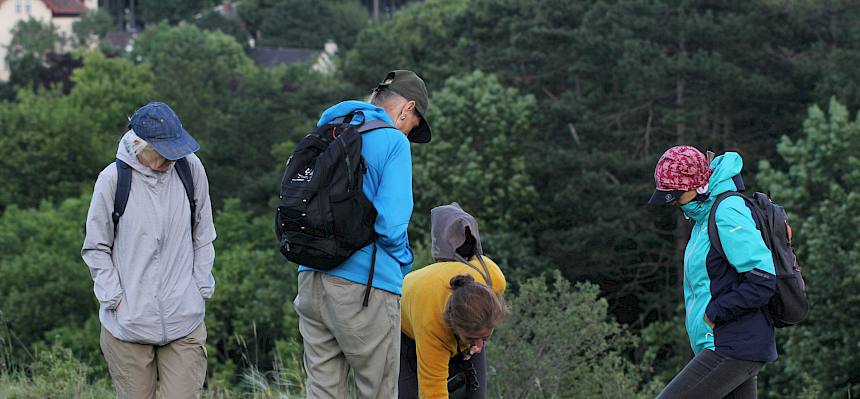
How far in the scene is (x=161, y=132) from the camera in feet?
14.7

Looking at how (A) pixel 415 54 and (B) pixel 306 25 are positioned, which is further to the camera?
(B) pixel 306 25

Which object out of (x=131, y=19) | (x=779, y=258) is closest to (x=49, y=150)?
(x=779, y=258)

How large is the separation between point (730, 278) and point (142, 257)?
2.18 metres

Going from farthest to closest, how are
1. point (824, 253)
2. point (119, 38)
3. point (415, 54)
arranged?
point (119, 38), point (415, 54), point (824, 253)

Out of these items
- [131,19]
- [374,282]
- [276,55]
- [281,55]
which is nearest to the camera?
[374,282]

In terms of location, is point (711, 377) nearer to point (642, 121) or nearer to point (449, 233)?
point (449, 233)

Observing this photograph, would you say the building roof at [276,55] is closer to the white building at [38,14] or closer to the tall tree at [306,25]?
the tall tree at [306,25]

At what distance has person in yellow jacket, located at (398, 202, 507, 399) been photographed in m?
4.37

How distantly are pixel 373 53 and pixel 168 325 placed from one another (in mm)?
40690

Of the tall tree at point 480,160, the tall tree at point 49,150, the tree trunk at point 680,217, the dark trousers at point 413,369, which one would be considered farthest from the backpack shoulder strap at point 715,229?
the tall tree at point 49,150

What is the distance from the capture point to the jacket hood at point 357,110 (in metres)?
4.41

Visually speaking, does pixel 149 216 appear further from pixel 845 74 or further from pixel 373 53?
pixel 373 53

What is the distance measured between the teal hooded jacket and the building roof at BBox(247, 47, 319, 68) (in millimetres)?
82521

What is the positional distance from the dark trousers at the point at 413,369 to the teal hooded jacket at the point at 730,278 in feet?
2.74
